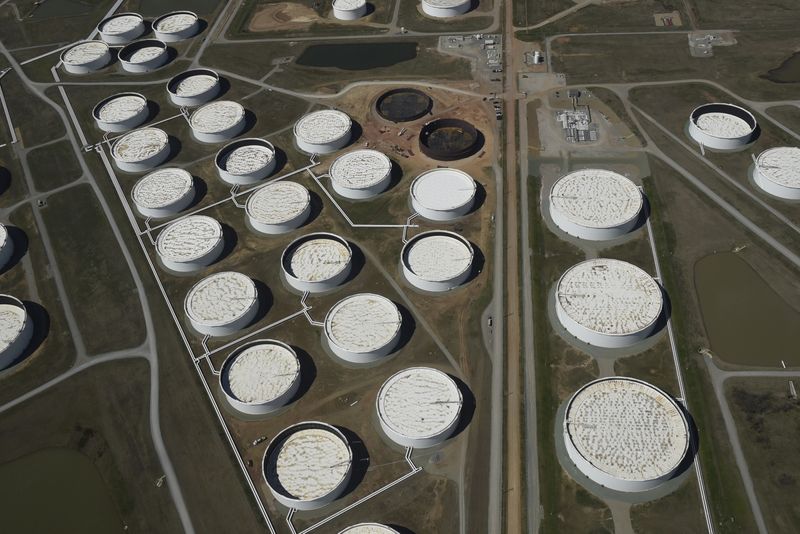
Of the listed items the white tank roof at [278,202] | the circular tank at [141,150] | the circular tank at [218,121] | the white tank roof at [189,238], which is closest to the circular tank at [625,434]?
the white tank roof at [278,202]

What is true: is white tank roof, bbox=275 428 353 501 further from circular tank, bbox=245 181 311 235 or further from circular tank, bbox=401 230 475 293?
circular tank, bbox=245 181 311 235

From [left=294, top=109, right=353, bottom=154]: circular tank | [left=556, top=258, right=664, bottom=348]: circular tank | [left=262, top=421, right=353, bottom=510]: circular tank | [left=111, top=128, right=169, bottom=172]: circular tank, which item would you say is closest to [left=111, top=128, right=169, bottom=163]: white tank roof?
[left=111, top=128, right=169, bottom=172]: circular tank

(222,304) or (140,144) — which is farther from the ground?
(140,144)

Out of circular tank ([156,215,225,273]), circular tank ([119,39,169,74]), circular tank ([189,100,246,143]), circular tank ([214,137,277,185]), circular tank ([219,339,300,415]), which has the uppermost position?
circular tank ([119,39,169,74])

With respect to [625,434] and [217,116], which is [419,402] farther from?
[217,116]

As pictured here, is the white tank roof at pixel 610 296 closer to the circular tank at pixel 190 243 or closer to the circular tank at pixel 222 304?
the circular tank at pixel 222 304

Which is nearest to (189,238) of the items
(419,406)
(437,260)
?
(437,260)

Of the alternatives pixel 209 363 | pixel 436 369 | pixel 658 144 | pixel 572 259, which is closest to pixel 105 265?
pixel 209 363
